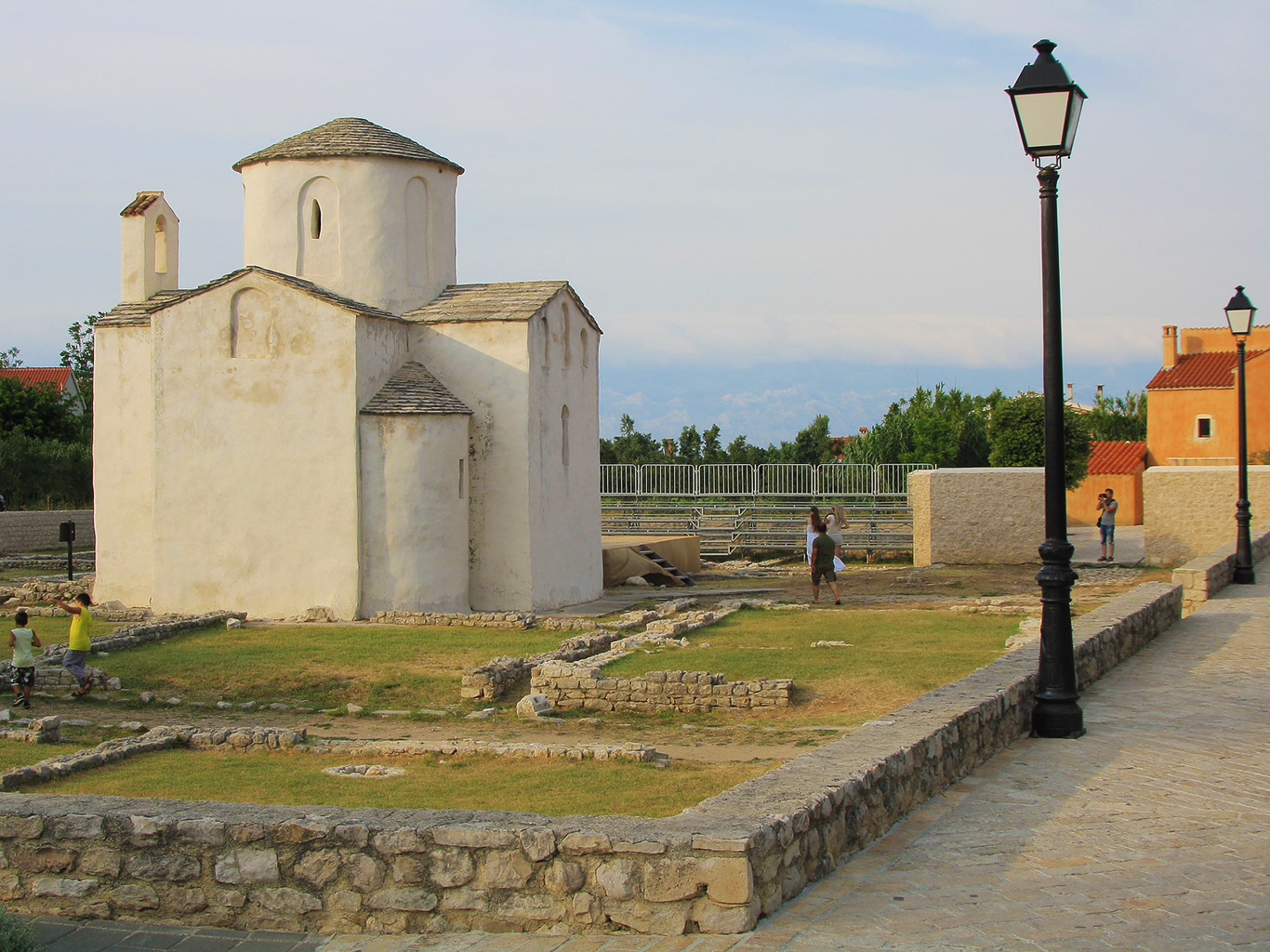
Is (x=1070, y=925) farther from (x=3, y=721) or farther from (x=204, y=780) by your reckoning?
(x=3, y=721)

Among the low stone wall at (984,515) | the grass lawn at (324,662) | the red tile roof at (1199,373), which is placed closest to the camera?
the grass lawn at (324,662)

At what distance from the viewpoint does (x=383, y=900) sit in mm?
5156

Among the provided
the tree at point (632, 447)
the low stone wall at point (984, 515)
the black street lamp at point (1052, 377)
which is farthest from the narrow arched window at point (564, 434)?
the tree at point (632, 447)

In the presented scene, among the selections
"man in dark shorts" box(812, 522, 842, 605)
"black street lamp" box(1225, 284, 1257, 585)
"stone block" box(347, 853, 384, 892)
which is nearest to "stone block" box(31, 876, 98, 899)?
"stone block" box(347, 853, 384, 892)

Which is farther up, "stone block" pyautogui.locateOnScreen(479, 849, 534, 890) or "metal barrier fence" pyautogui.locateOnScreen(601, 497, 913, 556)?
"metal barrier fence" pyautogui.locateOnScreen(601, 497, 913, 556)

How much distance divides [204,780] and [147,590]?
1303 centimetres

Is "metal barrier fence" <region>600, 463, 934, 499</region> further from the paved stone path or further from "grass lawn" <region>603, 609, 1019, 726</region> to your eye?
the paved stone path

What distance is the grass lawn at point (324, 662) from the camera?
46.7 ft

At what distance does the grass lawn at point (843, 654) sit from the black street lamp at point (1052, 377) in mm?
2850

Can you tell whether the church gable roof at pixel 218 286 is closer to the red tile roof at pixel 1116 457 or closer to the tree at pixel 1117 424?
the red tile roof at pixel 1116 457

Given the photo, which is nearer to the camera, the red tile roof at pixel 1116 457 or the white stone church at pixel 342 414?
the white stone church at pixel 342 414

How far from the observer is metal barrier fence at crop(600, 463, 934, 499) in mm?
34406

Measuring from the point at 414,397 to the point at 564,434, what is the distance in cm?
347

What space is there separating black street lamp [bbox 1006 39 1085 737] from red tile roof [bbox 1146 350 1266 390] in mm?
45679
